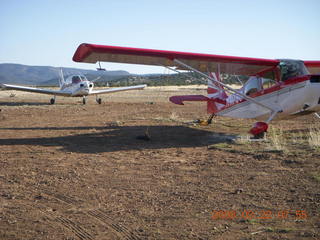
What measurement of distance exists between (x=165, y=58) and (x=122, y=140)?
7.96 ft

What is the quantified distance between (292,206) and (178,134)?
632cm

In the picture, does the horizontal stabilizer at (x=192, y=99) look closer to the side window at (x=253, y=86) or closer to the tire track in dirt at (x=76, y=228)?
the side window at (x=253, y=86)

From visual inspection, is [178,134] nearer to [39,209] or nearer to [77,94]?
[39,209]

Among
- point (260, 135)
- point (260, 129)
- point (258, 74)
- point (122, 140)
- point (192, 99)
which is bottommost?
point (122, 140)

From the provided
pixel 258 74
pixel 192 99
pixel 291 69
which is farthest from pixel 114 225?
pixel 192 99

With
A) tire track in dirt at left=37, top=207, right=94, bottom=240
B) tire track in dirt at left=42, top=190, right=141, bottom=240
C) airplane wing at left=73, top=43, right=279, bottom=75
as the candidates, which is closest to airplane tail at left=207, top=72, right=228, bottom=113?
airplane wing at left=73, top=43, right=279, bottom=75

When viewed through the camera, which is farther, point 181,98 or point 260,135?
point 181,98

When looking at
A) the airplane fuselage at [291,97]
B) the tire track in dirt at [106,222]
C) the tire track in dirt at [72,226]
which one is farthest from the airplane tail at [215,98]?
the tire track in dirt at [72,226]

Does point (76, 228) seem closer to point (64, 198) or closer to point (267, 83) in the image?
point (64, 198)

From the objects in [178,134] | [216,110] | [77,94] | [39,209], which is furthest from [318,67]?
[77,94]

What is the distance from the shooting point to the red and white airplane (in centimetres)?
834

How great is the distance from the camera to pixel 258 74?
10.1 m

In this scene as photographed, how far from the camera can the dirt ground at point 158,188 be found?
3623mm

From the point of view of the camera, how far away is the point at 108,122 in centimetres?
1317
